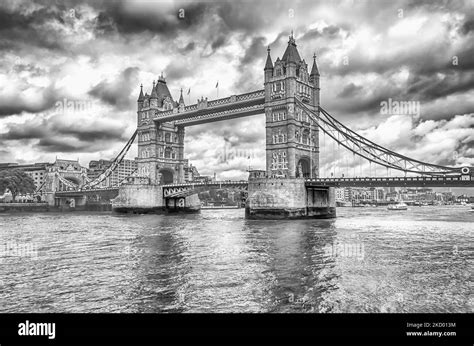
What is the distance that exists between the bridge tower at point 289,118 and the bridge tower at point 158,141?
82.1 feet

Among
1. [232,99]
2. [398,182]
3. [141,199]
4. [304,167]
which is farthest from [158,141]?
[398,182]

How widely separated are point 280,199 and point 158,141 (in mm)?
38268

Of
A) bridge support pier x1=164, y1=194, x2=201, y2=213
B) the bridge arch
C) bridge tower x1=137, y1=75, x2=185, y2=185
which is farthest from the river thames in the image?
bridge tower x1=137, y1=75, x2=185, y2=185

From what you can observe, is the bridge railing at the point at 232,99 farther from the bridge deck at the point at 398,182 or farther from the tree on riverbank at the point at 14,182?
the tree on riverbank at the point at 14,182

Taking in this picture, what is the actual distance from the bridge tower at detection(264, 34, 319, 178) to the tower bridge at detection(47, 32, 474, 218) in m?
0.14

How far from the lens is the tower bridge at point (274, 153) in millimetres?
49469

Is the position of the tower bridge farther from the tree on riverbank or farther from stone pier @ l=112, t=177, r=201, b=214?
the tree on riverbank

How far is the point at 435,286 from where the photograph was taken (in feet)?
43.1

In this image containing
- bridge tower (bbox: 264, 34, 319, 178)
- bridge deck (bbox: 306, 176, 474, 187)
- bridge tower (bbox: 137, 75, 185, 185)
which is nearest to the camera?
bridge deck (bbox: 306, 176, 474, 187)

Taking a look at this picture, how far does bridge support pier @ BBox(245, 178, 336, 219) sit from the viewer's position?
1940 inches

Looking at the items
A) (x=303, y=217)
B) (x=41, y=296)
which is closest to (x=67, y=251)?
(x=41, y=296)

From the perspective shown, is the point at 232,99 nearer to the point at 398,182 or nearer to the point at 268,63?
the point at 268,63

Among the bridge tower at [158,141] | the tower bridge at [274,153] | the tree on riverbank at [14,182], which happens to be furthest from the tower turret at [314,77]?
the tree on riverbank at [14,182]
